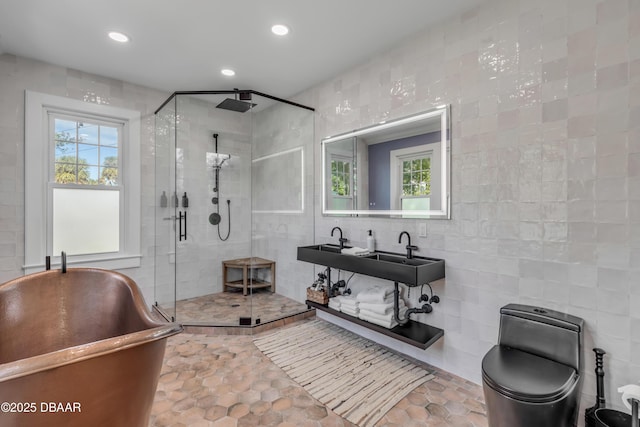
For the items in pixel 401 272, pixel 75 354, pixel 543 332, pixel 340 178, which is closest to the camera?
pixel 75 354

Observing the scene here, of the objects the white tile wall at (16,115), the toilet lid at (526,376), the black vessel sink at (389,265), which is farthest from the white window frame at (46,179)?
the toilet lid at (526,376)

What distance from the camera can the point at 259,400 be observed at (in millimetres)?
2016

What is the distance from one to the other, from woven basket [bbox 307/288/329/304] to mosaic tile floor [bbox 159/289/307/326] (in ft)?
1.44

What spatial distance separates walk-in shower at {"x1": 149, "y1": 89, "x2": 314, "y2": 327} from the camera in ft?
12.1

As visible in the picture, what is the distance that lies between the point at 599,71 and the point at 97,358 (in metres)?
2.73

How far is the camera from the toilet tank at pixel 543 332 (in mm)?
1644

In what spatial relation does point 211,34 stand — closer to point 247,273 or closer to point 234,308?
point 247,273

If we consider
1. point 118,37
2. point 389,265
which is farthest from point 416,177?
point 118,37

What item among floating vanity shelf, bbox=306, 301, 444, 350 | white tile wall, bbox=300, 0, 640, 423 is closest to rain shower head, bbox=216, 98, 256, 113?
white tile wall, bbox=300, 0, 640, 423

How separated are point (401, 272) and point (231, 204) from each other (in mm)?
2774

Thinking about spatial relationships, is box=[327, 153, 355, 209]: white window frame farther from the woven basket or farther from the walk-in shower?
the woven basket

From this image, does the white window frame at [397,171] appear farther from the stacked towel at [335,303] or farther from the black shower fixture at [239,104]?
the black shower fixture at [239,104]

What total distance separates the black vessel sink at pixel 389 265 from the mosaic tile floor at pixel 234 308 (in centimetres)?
82

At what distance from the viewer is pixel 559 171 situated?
6.01 feet
